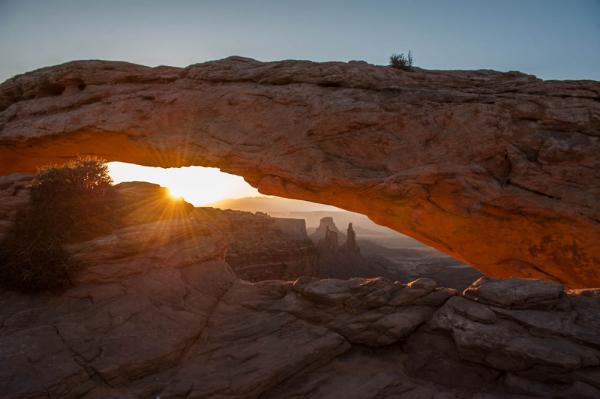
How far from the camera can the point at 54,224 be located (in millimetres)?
11578

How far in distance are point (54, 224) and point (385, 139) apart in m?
13.4

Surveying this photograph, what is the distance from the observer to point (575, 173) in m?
13.0

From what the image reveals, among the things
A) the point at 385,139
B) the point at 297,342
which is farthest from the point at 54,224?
the point at 385,139

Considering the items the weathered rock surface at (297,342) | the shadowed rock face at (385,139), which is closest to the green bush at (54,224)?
the weathered rock surface at (297,342)

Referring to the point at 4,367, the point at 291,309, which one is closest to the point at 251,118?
the point at 291,309

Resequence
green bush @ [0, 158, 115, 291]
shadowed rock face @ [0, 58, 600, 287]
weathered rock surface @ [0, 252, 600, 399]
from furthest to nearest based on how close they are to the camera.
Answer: shadowed rock face @ [0, 58, 600, 287]
green bush @ [0, 158, 115, 291]
weathered rock surface @ [0, 252, 600, 399]

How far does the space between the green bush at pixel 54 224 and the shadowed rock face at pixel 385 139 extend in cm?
448

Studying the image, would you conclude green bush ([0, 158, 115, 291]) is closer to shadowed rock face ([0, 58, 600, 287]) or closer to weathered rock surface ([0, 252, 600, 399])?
weathered rock surface ([0, 252, 600, 399])

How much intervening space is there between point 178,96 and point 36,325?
12.1 metres

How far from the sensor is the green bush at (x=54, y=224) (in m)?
10.5

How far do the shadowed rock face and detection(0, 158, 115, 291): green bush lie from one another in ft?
14.7

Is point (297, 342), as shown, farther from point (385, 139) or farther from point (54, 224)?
point (385, 139)

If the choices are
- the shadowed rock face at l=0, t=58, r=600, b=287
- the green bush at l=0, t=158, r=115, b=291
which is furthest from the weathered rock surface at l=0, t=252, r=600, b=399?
the shadowed rock face at l=0, t=58, r=600, b=287

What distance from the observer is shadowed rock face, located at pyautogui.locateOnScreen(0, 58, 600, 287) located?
1331 cm
